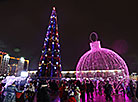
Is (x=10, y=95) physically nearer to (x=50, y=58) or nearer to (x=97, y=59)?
(x=97, y=59)

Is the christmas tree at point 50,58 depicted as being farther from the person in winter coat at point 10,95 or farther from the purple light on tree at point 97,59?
the person in winter coat at point 10,95

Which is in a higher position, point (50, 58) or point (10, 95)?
point (50, 58)

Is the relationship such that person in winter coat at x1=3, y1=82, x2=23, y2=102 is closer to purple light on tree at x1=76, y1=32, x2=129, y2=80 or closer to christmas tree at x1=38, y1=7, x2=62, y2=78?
purple light on tree at x1=76, y1=32, x2=129, y2=80

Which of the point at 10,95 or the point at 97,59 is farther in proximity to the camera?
the point at 97,59

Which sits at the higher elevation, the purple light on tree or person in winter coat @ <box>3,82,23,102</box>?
the purple light on tree

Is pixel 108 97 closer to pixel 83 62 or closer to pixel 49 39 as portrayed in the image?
pixel 83 62

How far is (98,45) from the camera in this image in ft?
31.2

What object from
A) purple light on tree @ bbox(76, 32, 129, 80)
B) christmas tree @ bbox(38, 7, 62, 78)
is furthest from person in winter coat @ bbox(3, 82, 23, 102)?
christmas tree @ bbox(38, 7, 62, 78)

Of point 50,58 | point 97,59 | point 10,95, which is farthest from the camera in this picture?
point 50,58

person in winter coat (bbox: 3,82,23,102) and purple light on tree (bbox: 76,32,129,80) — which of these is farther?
purple light on tree (bbox: 76,32,129,80)

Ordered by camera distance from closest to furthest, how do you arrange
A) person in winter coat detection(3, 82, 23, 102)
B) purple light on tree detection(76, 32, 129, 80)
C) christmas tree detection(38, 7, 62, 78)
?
person in winter coat detection(3, 82, 23, 102), purple light on tree detection(76, 32, 129, 80), christmas tree detection(38, 7, 62, 78)

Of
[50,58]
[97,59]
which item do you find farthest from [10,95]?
[50,58]

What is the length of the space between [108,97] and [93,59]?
12.0 feet

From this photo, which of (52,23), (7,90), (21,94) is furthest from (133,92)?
(52,23)
